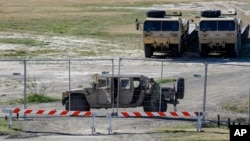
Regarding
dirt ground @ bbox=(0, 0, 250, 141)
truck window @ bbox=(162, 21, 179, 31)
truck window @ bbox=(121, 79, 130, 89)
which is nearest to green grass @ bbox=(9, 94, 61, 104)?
dirt ground @ bbox=(0, 0, 250, 141)

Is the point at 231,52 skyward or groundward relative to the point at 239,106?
skyward

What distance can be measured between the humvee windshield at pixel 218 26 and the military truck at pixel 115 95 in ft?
68.0

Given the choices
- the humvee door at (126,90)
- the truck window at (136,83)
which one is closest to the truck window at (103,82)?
the humvee door at (126,90)

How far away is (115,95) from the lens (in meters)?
29.6

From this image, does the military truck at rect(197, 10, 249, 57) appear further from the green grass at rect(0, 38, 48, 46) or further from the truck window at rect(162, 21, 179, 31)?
the green grass at rect(0, 38, 48, 46)

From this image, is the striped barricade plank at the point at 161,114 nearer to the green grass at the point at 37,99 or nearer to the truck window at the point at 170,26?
the green grass at the point at 37,99

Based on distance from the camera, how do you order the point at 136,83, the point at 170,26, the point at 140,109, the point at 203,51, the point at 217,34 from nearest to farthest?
the point at 136,83
the point at 140,109
the point at 217,34
the point at 170,26
the point at 203,51

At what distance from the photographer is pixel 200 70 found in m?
44.3

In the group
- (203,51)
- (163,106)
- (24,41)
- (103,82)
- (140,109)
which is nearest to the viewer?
(163,106)

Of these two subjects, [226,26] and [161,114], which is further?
[226,26]

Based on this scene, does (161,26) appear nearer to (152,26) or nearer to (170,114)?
(152,26)

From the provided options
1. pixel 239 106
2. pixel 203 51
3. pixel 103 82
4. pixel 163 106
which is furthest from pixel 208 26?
pixel 163 106

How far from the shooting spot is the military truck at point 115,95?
29469mm

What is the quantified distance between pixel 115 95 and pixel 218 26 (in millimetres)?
21420
